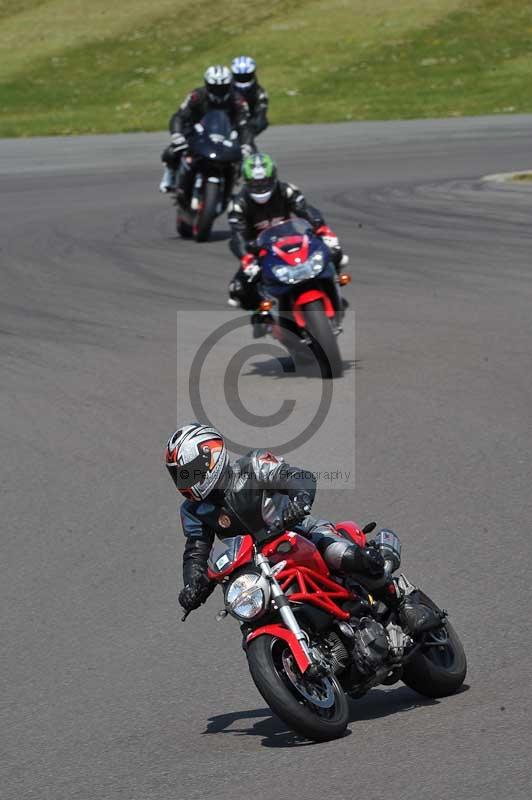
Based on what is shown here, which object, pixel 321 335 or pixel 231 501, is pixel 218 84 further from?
pixel 231 501

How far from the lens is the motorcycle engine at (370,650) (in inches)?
220

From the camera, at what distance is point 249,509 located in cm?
575

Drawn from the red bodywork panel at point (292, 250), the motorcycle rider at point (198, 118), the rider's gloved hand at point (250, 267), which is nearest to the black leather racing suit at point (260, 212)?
the rider's gloved hand at point (250, 267)

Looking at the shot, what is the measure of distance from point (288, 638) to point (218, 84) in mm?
14220

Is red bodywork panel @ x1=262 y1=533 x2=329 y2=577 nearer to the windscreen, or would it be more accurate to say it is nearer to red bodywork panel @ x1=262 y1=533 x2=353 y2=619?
red bodywork panel @ x1=262 y1=533 x2=353 y2=619

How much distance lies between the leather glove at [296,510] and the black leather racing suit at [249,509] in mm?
71

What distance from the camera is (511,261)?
15.6 metres

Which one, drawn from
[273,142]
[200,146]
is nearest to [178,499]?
[200,146]

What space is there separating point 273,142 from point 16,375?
686 inches

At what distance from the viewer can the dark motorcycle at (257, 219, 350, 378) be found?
1125cm

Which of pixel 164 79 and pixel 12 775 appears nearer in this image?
pixel 12 775

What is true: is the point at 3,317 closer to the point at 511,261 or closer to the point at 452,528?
the point at 511,261

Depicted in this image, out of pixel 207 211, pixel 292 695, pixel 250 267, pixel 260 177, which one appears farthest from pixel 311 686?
pixel 207 211

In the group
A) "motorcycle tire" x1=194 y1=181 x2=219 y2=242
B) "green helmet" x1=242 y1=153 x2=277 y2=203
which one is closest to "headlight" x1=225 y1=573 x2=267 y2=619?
"green helmet" x1=242 y1=153 x2=277 y2=203
